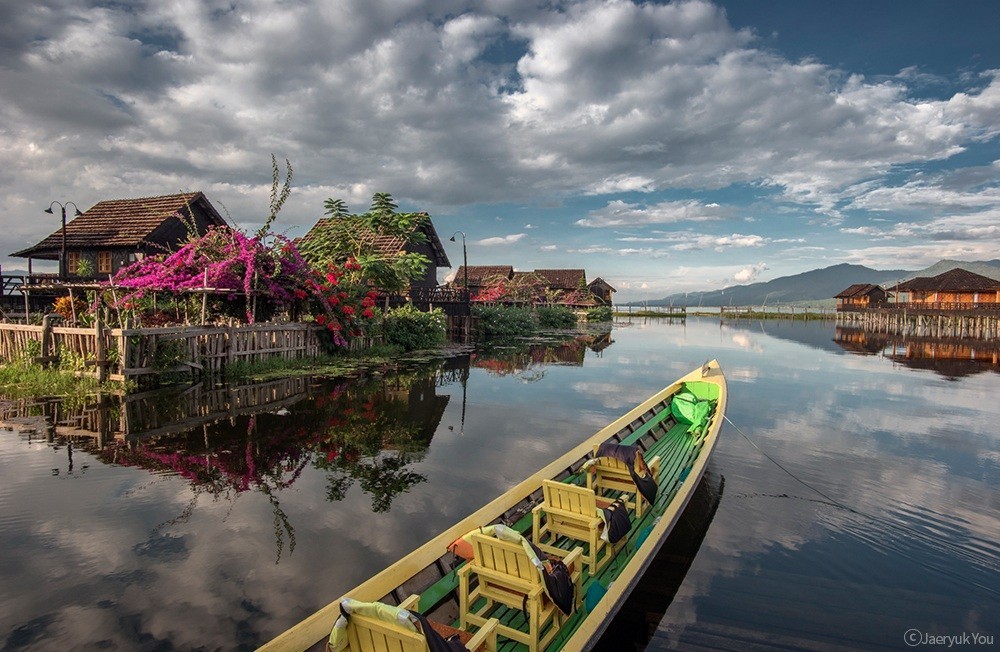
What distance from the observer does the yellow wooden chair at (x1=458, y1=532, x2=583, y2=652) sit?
3887 millimetres

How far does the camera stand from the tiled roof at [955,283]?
48.9 meters

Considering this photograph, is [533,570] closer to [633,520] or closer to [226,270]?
→ [633,520]

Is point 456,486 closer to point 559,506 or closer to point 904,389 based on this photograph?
point 559,506

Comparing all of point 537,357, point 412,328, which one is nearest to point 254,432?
point 412,328

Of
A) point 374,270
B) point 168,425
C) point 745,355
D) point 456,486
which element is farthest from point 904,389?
point 168,425

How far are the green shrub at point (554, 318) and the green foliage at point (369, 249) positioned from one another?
2210 cm

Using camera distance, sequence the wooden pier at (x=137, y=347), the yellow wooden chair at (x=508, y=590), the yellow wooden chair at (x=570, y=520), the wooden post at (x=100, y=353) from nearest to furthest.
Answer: the yellow wooden chair at (x=508, y=590) < the yellow wooden chair at (x=570, y=520) < the wooden post at (x=100, y=353) < the wooden pier at (x=137, y=347)

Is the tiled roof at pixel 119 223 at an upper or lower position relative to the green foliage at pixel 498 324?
upper

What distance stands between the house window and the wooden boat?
106 feet

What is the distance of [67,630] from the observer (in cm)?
456

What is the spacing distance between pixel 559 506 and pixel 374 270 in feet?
61.1

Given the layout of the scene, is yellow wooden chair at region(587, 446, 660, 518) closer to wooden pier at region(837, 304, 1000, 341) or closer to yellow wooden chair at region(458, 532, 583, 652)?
yellow wooden chair at region(458, 532, 583, 652)

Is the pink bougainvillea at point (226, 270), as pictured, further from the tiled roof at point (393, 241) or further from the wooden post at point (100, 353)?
the tiled roof at point (393, 241)

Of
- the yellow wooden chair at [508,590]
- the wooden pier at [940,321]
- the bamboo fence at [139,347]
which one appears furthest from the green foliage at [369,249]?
the wooden pier at [940,321]
